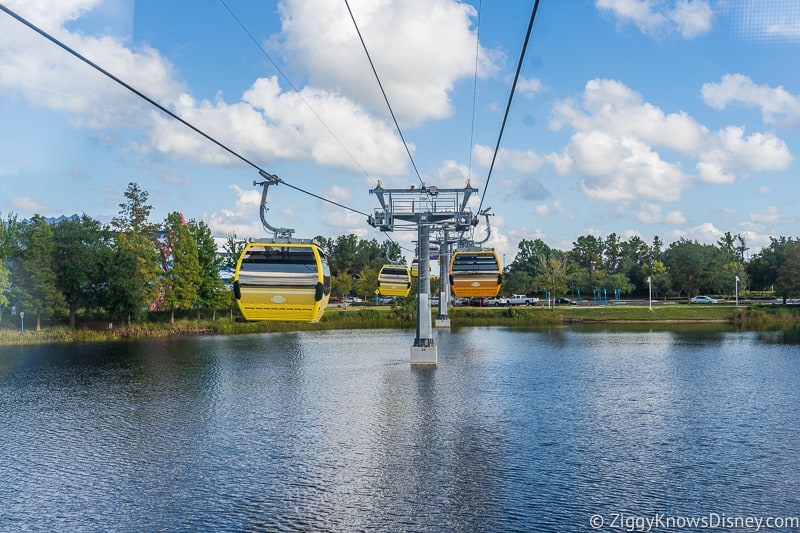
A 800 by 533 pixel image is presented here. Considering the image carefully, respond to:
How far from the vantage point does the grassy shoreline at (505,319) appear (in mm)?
85125

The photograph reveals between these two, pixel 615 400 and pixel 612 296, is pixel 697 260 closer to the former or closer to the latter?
pixel 612 296

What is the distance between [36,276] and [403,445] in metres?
59.2

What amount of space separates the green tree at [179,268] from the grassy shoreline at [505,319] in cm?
342

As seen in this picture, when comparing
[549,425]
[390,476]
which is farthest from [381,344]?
[390,476]

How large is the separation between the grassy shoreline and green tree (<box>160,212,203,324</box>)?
342cm

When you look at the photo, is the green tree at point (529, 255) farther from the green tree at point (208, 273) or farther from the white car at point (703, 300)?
the green tree at point (208, 273)

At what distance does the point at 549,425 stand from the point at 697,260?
10149 cm

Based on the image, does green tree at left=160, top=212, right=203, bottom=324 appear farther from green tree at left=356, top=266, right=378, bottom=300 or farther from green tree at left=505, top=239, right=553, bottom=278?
green tree at left=505, top=239, right=553, bottom=278

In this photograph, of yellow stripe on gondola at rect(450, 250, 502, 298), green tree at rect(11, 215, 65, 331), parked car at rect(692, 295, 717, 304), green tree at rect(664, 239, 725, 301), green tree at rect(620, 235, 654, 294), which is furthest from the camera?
green tree at rect(620, 235, 654, 294)

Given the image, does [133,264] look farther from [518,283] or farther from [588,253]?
[588,253]

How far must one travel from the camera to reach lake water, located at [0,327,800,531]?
2061 cm

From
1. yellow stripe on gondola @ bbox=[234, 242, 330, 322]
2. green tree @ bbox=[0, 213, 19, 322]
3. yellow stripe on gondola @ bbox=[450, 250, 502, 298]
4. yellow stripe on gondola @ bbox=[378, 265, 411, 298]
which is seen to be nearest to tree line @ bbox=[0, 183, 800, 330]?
green tree @ bbox=[0, 213, 19, 322]

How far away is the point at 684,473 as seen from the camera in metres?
23.7

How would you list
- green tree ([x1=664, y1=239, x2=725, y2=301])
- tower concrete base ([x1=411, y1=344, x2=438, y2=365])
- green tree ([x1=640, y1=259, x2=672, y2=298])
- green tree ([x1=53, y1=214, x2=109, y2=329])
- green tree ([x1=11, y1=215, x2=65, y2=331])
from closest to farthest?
1. tower concrete base ([x1=411, y1=344, x2=438, y2=365])
2. green tree ([x1=11, y1=215, x2=65, y2=331])
3. green tree ([x1=53, y1=214, x2=109, y2=329])
4. green tree ([x1=664, y1=239, x2=725, y2=301])
5. green tree ([x1=640, y1=259, x2=672, y2=298])
